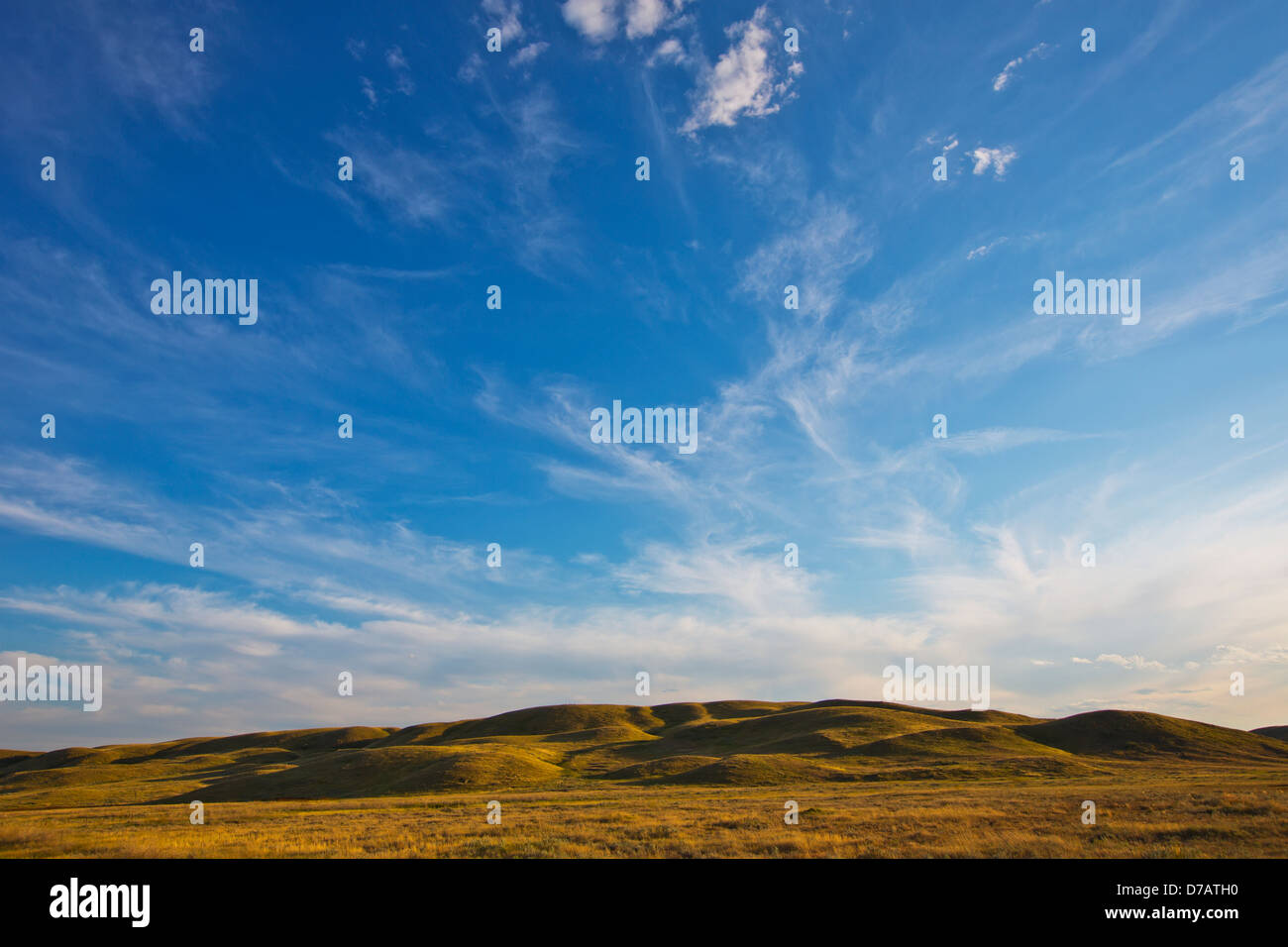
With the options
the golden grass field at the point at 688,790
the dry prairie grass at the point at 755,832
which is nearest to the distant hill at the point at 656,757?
the golden grass field at the point at 688,790

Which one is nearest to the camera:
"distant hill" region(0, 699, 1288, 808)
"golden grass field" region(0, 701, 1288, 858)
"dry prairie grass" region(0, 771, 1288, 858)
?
"dry prairie grass" region(0, 771, 1288, 858)

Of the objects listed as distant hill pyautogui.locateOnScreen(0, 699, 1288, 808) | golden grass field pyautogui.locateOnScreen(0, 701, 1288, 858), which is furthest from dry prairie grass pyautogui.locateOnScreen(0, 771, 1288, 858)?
distant hill pyautogui.locateOnScreen(0, 699, 1288, 808)

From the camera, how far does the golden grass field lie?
2445 cm

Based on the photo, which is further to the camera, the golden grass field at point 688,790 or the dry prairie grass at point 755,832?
the golden grass field at point 688,790

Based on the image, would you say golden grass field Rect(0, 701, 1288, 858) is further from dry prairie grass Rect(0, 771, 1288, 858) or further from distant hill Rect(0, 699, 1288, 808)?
distant hill Rect(0, 699, 1288, 808)

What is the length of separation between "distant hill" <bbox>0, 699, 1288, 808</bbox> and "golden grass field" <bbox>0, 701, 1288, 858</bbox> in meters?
0.47

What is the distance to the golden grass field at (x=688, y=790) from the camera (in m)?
24.5

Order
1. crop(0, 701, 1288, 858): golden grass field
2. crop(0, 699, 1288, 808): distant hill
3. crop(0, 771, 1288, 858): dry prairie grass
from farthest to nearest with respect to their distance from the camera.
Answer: crop(0, 699, 1288, 808): distant hill < crop(0, 701, 1288, 858): golden grass field < crop(0, 771, 1288, 858): dry prairie grass

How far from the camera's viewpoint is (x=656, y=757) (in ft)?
308

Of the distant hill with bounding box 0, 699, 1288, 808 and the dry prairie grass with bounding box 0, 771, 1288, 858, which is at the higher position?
the dry prairie grass with bounding box 0, 771, 1288, 858

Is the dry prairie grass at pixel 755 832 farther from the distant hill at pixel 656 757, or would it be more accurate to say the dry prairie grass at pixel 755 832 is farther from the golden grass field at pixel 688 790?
the distant hill at pixel 656 757

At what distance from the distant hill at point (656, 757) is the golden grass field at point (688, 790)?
473mm
